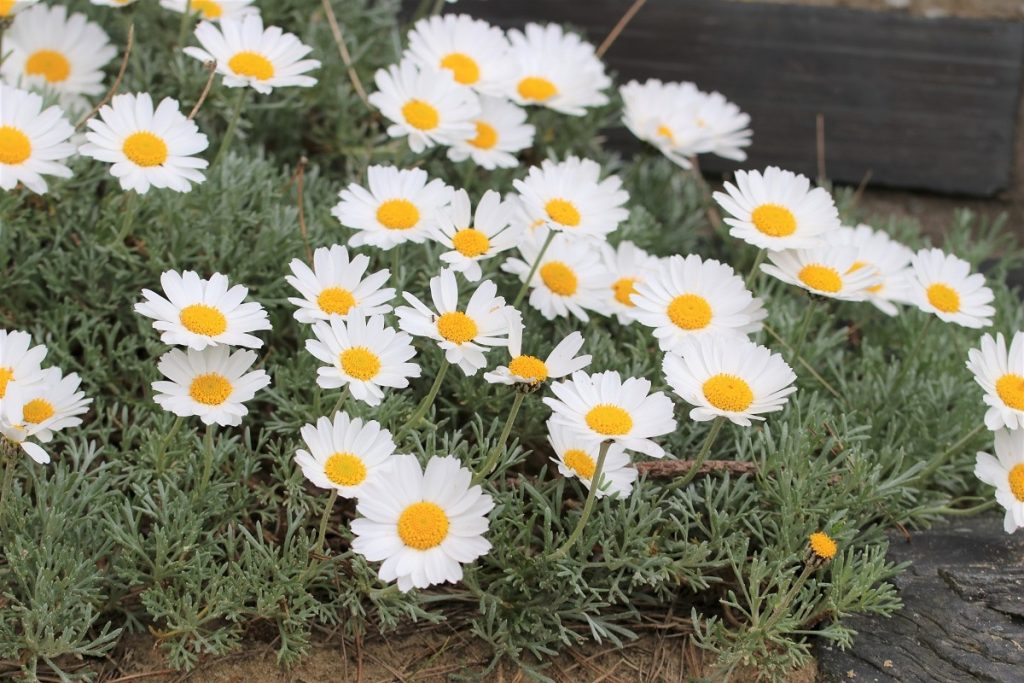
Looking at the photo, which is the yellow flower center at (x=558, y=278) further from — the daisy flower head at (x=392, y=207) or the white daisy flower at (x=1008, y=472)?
the white daisy flower at (x=1008, y=472)

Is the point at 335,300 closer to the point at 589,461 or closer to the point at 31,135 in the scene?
the point at 589,461

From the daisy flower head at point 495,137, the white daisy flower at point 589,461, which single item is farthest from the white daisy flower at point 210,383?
the daisy flower head at point 495,137

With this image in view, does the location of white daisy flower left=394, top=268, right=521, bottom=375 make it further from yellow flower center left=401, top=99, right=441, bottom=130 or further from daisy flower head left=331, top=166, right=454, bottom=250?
yellow flower center left=401, top=99, right=441, bottom=130

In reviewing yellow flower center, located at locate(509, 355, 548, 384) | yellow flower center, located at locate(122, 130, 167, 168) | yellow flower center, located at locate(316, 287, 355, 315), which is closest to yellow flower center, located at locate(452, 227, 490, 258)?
yellow flower center, located at locate(316, 287, 355, 315)

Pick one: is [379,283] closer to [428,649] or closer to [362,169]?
[428,649]

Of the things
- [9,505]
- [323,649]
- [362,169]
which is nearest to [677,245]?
[362,169]

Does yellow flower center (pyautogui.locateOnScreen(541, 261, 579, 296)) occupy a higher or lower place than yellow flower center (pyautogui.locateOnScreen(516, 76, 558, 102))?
lower
